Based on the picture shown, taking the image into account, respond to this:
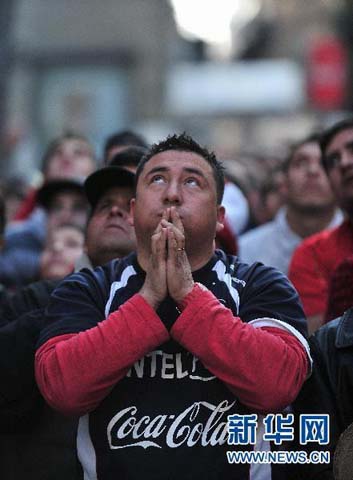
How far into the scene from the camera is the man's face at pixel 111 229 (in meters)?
5.36

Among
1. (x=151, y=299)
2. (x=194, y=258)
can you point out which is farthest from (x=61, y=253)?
(x=151, y=299)

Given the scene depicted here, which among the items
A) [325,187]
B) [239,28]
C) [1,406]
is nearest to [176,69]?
[325,187]

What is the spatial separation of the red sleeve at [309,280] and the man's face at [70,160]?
2832 millimetres

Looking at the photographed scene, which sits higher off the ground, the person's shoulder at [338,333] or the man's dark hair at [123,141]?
the man's dark hair at [123,141]

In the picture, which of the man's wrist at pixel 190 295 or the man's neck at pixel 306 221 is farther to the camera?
the man's neck at pixel 306 221

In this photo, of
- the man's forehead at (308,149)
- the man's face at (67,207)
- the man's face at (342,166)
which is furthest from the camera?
the man's face at (67,207)

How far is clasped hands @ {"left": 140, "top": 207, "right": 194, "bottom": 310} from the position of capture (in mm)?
3939

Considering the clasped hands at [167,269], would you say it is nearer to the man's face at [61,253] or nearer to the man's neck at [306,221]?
the man's face at [61,253]

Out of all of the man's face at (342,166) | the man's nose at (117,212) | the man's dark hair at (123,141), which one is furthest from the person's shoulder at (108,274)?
the man's dark hair at (123,141)

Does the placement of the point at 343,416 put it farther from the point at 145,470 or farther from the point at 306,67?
the point at 306,67

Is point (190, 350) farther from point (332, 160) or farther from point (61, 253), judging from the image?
point (332, 160)

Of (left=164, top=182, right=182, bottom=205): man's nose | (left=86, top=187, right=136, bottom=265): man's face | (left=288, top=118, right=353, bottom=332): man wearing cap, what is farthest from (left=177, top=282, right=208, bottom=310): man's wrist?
(left=288, top=118, right=353, bottom=332): man wearing cap

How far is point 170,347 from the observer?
4066mm

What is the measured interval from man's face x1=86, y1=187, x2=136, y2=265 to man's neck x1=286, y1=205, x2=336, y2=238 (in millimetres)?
2180
